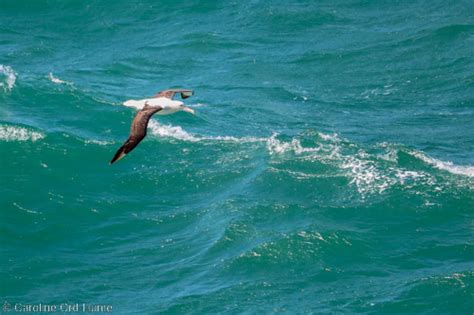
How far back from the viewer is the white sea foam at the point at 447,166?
4212 cm

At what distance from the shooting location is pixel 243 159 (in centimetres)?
4319

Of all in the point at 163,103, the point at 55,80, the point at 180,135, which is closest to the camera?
the point at 163,103

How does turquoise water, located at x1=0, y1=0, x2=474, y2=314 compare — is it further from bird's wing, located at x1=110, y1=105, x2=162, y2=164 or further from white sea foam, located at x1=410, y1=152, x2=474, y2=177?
bird's wing, located at x1=110, y1=105, x2=162, y2=164

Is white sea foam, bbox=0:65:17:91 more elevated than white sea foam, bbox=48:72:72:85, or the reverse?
white sea foam, bbox=0:65:17:91

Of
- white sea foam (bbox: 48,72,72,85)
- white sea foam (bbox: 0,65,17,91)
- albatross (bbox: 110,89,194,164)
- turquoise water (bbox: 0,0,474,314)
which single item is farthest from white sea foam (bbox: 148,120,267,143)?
albatross (bbox: 110,89,194,164)

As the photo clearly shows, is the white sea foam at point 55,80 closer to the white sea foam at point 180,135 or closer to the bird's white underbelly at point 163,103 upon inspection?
the white sea foam at point 180,135

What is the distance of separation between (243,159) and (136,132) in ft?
41.9

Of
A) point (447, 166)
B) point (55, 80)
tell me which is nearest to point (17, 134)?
point (55, 80)

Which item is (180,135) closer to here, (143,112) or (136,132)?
(143,112)

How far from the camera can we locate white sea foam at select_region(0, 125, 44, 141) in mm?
44500

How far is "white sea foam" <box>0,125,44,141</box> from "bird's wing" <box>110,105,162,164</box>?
12607 millimetres

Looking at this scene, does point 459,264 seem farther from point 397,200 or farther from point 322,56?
point 322,56

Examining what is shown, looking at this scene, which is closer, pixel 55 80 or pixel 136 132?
pixel 136 132

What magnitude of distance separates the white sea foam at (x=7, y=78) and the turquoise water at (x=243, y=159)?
15 cm
